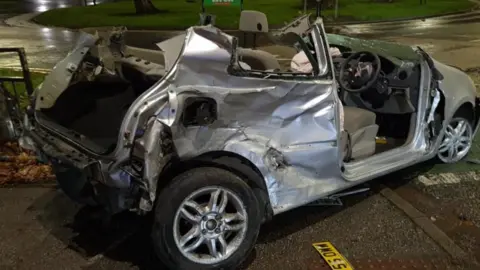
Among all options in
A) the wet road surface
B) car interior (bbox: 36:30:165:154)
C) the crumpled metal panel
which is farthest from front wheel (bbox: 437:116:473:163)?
the wet road surface

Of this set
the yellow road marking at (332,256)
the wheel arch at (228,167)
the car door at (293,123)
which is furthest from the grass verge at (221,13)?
the wheel arch at (228,167)

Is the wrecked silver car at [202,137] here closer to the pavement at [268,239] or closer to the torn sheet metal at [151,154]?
the torn sheet metal at [151,154]

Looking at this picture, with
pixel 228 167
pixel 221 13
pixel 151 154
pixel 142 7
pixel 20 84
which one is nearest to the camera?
pixel 151 154

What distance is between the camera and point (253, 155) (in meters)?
3.43

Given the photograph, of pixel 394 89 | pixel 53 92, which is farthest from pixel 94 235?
pixel 394 89

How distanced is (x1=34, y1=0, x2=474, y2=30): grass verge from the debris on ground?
1123 centimetres

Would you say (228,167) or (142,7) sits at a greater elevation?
(228,167)

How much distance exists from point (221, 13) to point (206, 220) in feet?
57.8

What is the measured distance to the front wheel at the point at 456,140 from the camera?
512 centimetres

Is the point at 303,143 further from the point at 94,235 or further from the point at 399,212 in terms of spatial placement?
the point at 94,235

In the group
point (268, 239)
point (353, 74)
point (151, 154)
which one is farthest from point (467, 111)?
point (151, 154)

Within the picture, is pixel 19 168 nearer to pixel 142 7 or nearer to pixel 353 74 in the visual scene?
pixel 353 74

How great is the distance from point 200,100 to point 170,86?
0.73 feet

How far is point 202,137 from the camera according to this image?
3.28m
